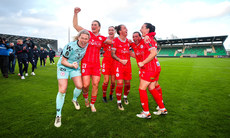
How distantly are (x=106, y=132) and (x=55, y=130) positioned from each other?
1.08 meters

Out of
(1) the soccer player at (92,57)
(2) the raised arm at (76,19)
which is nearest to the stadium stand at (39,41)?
(2) the raised arm at (76,19)

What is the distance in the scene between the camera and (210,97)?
4824mm

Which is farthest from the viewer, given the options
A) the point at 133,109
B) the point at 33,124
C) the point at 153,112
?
the point at 133,109

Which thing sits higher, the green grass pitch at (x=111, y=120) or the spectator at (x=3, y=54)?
the spectator at (x=3, y=54)

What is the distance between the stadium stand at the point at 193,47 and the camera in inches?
2105

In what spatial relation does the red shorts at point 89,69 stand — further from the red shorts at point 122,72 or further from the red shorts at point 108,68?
Result: the red shorts at point 108,68

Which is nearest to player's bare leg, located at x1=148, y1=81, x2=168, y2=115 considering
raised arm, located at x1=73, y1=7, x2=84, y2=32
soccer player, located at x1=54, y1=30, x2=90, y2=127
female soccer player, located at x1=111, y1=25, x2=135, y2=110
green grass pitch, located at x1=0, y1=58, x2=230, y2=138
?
green grass pitch, located at x1=0, y1=58, x2=230, y2=138

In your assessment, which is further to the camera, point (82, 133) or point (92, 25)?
point (92, 25)

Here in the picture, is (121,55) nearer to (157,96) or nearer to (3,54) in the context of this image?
(157,96)

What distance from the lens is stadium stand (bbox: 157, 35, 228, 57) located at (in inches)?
2105

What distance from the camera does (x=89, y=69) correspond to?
3578 mm

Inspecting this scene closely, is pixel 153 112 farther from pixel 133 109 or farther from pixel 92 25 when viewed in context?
pixel 92 25

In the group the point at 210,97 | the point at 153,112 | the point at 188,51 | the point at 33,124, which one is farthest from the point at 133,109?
the point at 188,51

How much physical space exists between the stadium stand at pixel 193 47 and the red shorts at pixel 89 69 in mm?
60738
